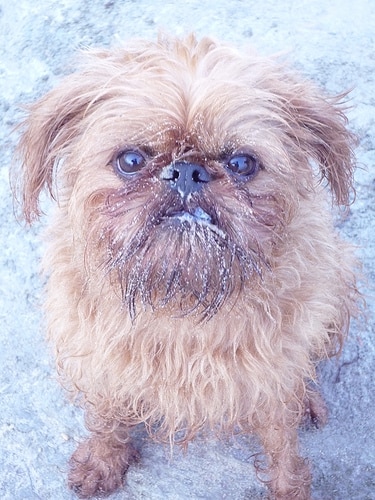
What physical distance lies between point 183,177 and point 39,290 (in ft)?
5.18

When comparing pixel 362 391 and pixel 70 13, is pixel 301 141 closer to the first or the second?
pixel 362 391

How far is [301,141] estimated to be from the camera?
204cm

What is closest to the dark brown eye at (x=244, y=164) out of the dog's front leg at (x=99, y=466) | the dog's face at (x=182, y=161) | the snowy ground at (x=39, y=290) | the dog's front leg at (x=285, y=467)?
the dog's face at (x=182, y=161)

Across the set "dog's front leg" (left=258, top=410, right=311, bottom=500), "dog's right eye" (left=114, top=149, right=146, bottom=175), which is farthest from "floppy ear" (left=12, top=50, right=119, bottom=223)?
"dog's front leg" (left=258, top=410, right=311, bottom=500)

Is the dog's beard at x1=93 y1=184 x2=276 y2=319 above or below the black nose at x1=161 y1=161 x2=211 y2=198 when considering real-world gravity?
below

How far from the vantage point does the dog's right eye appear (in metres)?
1.83

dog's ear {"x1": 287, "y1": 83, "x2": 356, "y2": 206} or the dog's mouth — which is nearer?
the dog's mouth

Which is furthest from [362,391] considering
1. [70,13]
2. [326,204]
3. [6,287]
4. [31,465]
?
[70,13]

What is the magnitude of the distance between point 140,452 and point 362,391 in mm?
975

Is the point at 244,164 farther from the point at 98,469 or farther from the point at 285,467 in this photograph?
the point at 98,469

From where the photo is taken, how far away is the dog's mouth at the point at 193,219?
1.76m

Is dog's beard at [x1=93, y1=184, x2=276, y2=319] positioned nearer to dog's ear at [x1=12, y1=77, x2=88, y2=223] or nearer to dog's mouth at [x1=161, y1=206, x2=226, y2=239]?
dog's mouth at [x1=161, y1=206, x2=226, y2=239]

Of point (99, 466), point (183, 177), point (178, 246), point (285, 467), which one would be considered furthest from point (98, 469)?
point (183, 177)

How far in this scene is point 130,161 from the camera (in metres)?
1.83
